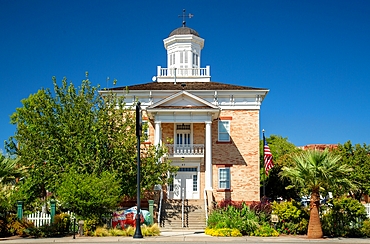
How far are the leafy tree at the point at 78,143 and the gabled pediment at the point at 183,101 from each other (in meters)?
4.29

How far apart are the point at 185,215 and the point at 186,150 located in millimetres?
5964

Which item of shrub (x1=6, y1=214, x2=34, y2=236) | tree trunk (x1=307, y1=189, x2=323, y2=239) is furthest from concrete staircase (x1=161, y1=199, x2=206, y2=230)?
shrub (x1=6, y1=214, x2=34, y2=236)

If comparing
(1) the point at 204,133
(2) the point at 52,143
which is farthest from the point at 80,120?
(1) the point at 204,133

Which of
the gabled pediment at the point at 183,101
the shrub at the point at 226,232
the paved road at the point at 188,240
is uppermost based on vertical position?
the gabled pediment at the point at 183,101

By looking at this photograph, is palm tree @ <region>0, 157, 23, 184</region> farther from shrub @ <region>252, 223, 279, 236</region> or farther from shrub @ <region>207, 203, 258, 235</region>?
shrub @ <region>252, 223, 279, 236</region>

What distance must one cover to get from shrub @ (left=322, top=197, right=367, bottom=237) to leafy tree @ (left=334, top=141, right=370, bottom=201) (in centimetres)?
1320

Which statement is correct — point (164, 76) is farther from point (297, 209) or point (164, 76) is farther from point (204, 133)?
point (297, 209)

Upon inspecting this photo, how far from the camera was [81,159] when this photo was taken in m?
27.7

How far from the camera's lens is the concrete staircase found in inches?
1143

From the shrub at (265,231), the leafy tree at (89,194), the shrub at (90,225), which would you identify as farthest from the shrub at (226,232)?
the shrub at (90,225)

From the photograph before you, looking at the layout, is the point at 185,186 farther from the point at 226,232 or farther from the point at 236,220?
the point at 226,232

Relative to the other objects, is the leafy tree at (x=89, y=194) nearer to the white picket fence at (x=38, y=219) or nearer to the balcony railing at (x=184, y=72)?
the white picket fence at (x=38, y=219)

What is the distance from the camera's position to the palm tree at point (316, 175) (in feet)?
76.4

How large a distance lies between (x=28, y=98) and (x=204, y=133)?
1597 cm
